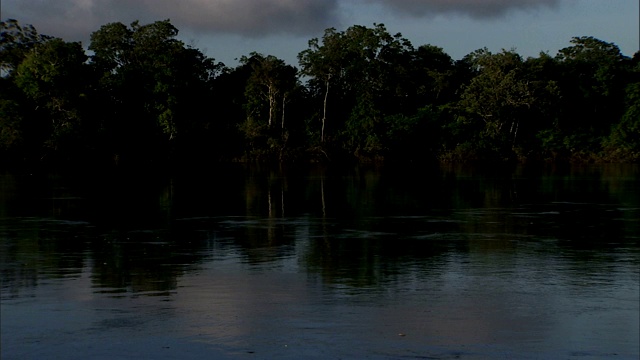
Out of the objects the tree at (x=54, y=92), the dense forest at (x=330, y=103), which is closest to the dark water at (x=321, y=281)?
the tree at (x=54, y=92)

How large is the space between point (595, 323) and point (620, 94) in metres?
90.1

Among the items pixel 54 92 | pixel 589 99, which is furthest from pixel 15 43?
pixel 589 99

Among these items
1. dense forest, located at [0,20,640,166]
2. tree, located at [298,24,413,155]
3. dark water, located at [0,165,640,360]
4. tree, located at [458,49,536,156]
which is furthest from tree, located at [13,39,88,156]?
dark water, located at [0,165,640,360]

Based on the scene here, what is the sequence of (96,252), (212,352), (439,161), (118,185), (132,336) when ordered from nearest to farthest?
(212,352) < (132,336) < (96,252) < (118,185) < (439,161)

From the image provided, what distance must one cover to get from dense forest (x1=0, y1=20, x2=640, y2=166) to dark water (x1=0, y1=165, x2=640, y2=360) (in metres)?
52.6

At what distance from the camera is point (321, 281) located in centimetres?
1645

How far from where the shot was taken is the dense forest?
85750mm

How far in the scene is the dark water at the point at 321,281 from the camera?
38.2ft

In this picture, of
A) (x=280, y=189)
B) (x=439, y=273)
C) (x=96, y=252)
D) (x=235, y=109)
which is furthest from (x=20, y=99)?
(x=439, y=273)

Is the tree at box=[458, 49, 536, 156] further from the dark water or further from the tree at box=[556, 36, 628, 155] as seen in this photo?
the dark water

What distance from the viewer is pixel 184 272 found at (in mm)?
17672

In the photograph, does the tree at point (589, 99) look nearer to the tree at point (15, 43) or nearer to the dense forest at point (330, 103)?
the dense forest at point (330, 103)

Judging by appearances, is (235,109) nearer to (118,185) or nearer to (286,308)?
(118,185)

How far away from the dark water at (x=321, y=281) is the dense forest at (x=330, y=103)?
173 feet
